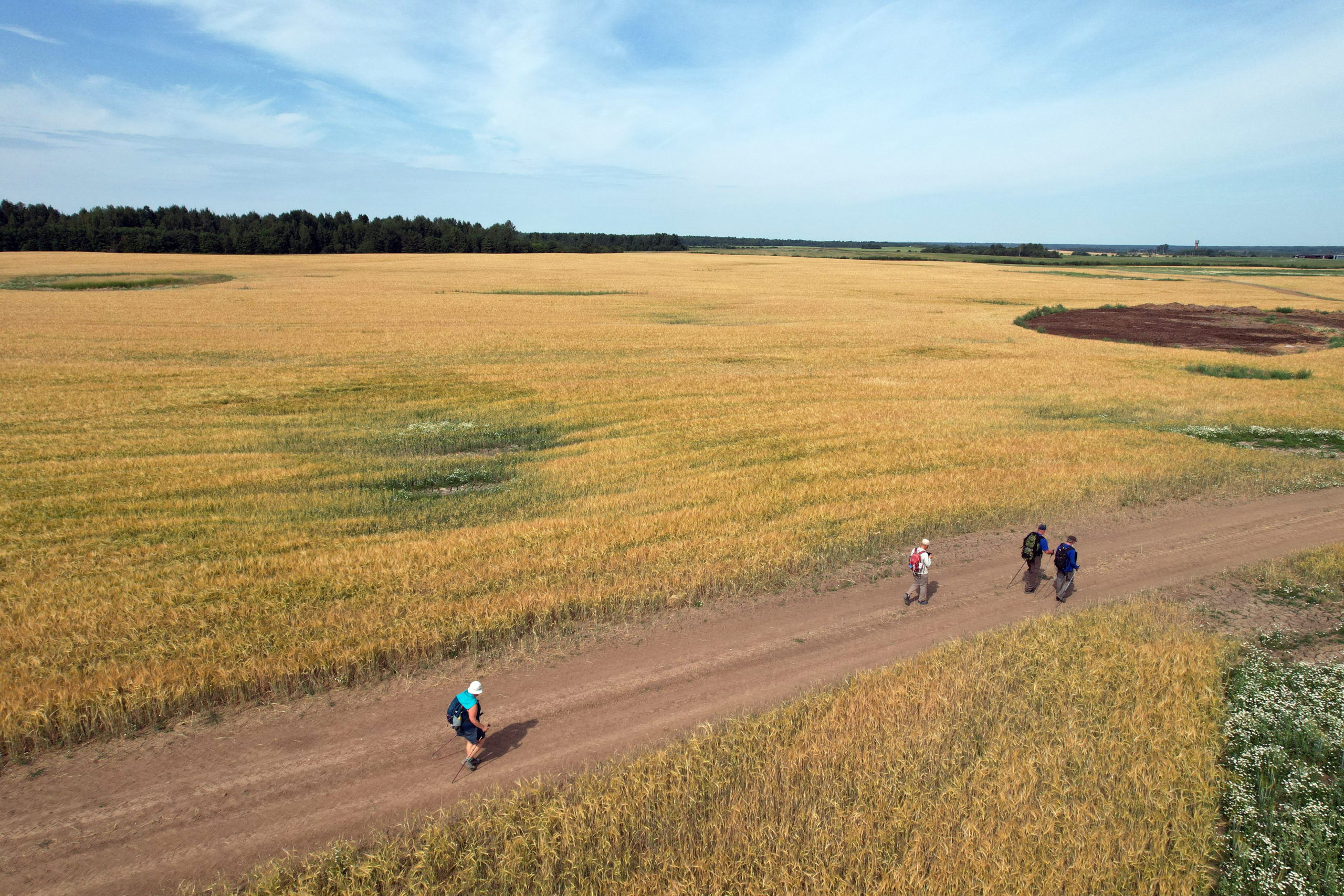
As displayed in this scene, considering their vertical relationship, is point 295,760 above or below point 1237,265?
below

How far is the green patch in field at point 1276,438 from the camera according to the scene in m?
23.0

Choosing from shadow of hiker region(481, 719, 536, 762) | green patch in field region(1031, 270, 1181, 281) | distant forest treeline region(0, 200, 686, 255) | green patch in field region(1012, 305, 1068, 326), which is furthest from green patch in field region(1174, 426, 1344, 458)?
distant forest treeline region(0, 200, 686, 255)

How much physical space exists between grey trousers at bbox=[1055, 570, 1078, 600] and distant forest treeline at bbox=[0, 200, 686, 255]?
150658 millimetres

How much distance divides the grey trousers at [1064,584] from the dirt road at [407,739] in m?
0.28

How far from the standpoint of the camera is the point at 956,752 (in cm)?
868

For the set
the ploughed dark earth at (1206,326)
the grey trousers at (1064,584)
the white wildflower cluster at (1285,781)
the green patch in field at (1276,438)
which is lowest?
the white wildflower cluster at (1285,781)

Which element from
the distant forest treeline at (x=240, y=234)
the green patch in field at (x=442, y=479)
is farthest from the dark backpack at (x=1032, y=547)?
the distant forest treeline at (x=240, y=234)

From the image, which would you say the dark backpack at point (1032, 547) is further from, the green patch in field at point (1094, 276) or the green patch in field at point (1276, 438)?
the green patch in field at point (1094, 276)

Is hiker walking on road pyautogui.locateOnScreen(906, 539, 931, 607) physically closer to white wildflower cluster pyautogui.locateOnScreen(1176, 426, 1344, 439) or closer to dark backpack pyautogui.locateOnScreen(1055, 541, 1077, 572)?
dark backpack pyautogui.locateOnScreen(1055, 541, 1077, 572)

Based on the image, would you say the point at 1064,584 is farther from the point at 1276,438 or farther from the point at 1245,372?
the point at 1245,372

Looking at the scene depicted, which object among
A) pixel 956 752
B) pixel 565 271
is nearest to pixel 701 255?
pixel 565 271

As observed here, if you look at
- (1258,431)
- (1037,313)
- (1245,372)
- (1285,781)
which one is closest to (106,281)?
(1037,313)

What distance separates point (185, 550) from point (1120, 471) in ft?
77.9

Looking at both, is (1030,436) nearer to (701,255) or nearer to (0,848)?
(0,848)
